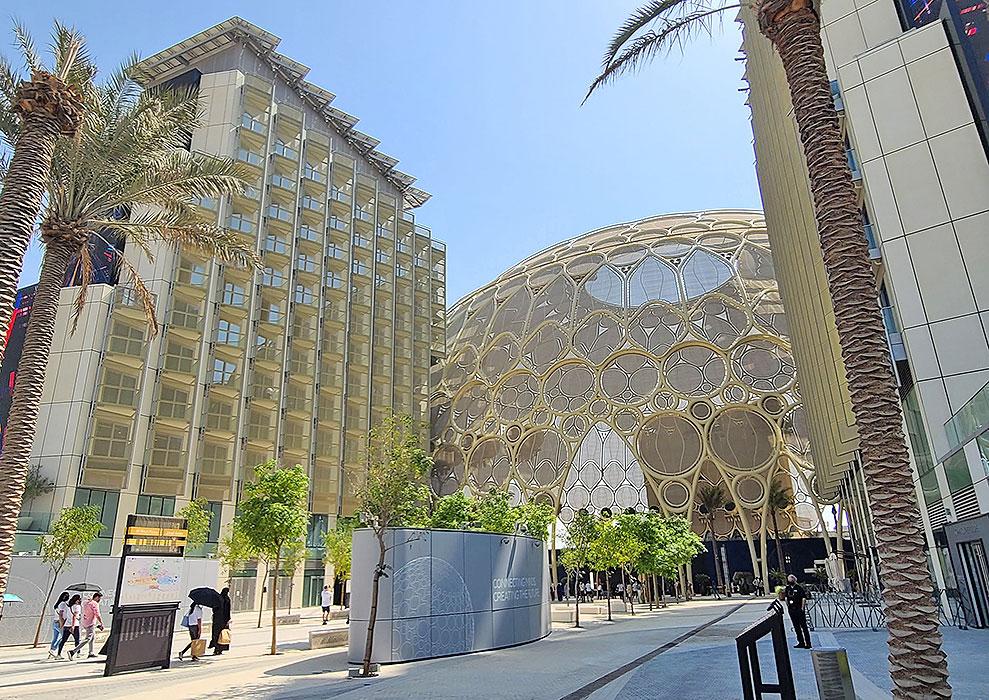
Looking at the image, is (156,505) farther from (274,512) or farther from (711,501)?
(711,501)

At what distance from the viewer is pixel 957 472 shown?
1521 cm

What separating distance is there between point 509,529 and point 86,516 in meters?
17.9

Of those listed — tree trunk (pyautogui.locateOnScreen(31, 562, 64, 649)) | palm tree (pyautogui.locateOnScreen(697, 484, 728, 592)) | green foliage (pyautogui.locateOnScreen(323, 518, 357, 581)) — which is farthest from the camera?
palm tree (pyautogui.locateOnScreen(697, 484, 728, 592))

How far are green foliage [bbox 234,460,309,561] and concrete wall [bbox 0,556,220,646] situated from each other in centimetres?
379

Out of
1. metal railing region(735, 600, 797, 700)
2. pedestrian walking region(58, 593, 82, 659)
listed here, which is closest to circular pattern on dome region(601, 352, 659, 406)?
pedestrian walking region(58, 593, 82, 659)

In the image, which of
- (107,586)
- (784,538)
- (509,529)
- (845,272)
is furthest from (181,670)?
(784,538)

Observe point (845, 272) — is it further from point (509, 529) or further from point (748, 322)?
point (748, 322)

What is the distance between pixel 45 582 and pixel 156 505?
430 inches

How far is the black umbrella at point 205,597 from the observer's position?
16.9 metres

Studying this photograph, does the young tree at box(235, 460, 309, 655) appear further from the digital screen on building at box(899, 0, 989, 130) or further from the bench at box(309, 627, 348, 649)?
the digital screen on building at box(899, 0, 989, 130)

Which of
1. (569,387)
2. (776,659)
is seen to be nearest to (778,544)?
(569,387)

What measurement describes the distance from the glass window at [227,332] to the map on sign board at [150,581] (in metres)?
25.0

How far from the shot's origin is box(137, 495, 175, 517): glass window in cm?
3409

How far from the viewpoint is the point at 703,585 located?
47.4 metres
